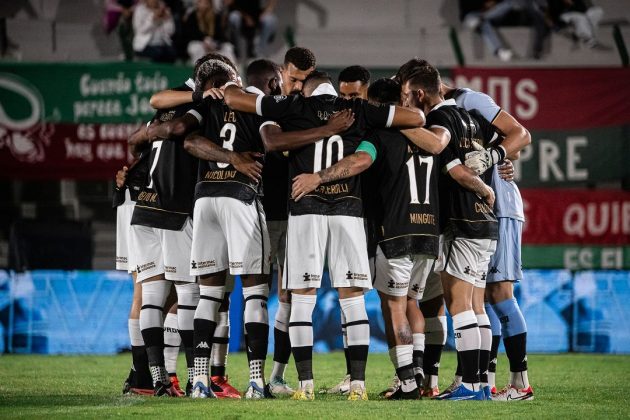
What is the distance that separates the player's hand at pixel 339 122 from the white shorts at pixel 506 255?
1604 millimetres

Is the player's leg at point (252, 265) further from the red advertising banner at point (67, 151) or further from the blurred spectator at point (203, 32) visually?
the blurred spectator at point (203, 32)

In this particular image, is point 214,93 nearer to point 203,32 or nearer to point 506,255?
point 506,255

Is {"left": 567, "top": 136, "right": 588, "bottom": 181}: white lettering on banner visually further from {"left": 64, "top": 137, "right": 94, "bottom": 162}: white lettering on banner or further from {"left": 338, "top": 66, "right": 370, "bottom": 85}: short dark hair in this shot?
{"left": 338, "top": 66, "right": 370, "bottom": 85}: short dark hair

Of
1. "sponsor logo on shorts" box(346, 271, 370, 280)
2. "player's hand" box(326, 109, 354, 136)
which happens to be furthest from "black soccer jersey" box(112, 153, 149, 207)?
"sponsor logo on shorts" box(346, 271, 370, 280)

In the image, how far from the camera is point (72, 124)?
14.8m

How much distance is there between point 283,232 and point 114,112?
792cm

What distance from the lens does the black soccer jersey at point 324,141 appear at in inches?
269

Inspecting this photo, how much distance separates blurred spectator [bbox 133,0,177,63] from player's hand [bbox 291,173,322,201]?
9512mm

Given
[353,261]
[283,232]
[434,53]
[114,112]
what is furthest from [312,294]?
[434,53]

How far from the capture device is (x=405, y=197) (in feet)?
23.1

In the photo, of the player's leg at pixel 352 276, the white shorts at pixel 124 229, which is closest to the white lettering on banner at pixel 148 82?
the white shorts at pixel 124 229

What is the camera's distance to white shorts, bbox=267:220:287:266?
25.0 ft

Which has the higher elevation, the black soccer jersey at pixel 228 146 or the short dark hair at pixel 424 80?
the short dark hair at pixel 424 80

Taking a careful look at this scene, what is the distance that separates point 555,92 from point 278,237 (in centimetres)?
851
